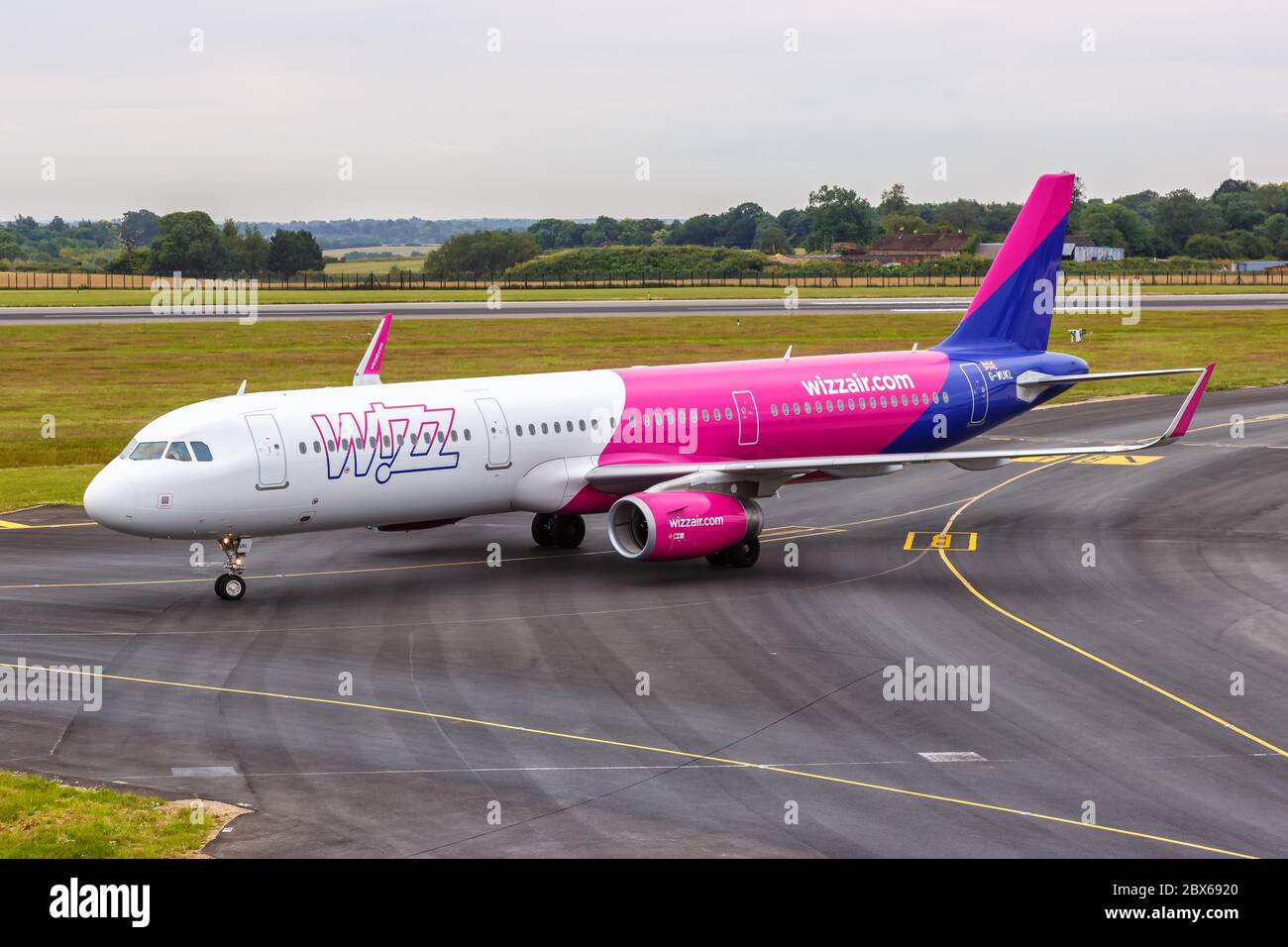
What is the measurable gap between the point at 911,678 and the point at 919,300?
12225cm

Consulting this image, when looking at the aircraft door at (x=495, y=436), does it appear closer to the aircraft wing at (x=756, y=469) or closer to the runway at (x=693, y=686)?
the aircraft wing at (x=756, y=469)

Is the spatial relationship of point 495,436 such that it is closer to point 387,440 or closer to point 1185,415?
point 387,440

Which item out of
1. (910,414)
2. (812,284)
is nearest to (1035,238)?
(910,414)

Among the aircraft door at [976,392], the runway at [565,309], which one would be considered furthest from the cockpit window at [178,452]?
the runway at [565,309]

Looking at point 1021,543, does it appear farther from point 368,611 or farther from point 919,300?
point 919,300

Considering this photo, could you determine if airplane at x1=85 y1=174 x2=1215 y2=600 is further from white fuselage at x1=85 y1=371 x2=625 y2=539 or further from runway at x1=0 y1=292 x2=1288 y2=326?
runway at x1=0 y1=292 x2=1288 y2=326

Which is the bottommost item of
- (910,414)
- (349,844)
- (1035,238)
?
(349,844)

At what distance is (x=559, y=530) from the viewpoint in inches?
1692

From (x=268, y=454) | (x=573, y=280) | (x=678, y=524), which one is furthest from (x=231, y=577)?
(x=573, y=280)

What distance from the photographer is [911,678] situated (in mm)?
30203

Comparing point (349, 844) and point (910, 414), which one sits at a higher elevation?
point (910, 414)

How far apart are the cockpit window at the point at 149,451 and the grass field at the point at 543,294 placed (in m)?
106

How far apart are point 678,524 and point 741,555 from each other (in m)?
3.20

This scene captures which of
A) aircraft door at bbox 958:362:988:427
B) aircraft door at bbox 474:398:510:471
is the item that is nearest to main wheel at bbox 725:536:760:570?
aircraft door at bbox 474:398:510:471
